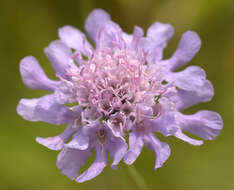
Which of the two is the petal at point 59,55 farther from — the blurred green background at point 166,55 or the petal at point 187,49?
the blurred green background at point 166,55

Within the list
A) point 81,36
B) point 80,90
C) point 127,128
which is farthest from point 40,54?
point 127,128

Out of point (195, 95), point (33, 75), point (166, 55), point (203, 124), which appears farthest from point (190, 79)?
point (166, 55)

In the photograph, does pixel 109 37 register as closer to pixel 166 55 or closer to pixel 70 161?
pixel 70 161

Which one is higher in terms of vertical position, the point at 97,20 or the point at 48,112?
the point at 97,20

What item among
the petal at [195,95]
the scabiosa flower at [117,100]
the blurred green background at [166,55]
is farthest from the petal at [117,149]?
the blurred green background at [166,55]

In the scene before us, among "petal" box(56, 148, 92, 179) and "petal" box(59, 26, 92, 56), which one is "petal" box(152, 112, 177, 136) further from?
"petal" box(59, 26, 92, 56)

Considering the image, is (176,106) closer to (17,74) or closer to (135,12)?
(135,12)

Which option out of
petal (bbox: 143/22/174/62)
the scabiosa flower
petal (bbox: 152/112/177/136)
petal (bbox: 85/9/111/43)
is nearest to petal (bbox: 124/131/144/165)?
the scabiosa flower

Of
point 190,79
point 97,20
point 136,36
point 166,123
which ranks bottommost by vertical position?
point 166,123
